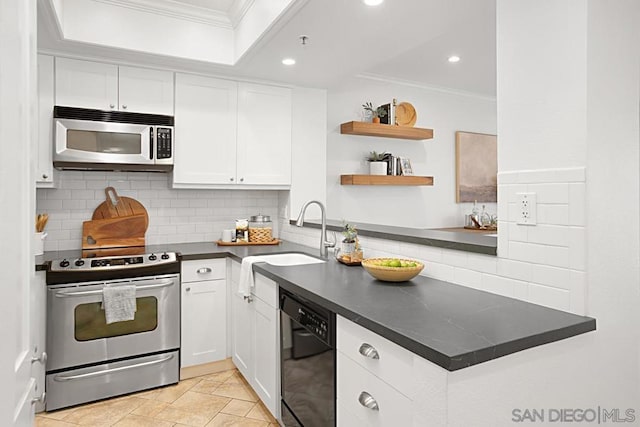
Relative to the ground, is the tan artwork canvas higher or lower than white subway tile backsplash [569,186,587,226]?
higher

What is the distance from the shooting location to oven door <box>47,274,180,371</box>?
2635 millimetres

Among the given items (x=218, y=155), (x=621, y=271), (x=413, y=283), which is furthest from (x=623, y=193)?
(x=218, y=155)

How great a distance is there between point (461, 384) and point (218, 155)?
272 cm

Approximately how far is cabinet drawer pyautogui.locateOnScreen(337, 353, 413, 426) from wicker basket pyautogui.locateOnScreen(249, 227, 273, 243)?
204 centimetres

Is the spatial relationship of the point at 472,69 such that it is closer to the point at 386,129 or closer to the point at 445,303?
the point at 386,129

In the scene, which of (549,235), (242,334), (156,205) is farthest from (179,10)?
(549,235)

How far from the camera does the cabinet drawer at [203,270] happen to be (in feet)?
10.0

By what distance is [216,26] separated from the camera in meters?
3.14

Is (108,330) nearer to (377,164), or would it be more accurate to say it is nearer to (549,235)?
(549,235)

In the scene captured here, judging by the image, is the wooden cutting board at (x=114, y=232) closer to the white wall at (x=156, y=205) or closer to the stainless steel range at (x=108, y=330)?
the white wall at (x=156, y=205)

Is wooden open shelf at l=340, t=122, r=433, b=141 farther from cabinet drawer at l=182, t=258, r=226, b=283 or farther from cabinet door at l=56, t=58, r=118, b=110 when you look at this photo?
cabinet door at l=56, t=58, r=118, b=110

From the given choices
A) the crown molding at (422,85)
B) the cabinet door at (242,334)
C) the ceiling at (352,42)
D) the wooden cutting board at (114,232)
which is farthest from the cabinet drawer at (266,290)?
the crown molding at (422,85)

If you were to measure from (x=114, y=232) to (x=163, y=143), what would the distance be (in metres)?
0.83

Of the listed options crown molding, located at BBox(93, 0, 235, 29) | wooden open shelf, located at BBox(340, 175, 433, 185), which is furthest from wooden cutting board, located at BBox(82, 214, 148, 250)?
wooden open shelf, located at BBox(340, 175, 433, 185)
